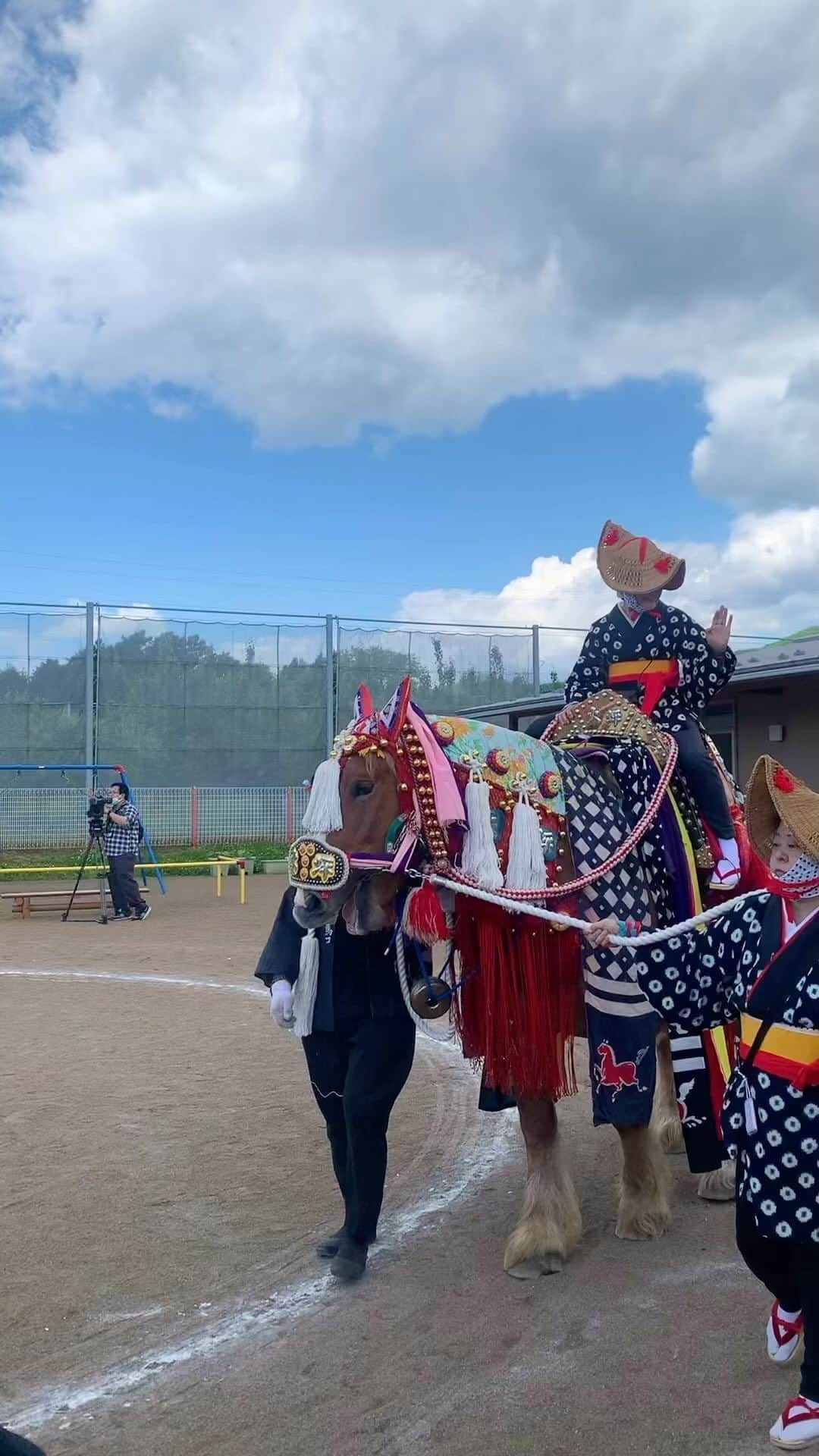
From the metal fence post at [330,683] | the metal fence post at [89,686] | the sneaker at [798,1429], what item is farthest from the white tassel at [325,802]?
the metal fence post at [330,683]

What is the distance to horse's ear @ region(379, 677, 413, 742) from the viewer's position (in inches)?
140

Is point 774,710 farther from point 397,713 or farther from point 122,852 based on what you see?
point 397,713

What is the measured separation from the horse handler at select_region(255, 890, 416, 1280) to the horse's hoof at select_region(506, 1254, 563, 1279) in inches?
19.3

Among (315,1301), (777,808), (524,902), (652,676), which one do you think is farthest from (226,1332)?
(652,676)

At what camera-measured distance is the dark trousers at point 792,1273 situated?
2.68 m

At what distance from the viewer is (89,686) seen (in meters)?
21.1

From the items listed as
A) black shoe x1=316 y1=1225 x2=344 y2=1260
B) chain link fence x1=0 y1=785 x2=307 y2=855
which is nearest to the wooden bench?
chain link fence x1=0 y1=785 x2=307 y2=855

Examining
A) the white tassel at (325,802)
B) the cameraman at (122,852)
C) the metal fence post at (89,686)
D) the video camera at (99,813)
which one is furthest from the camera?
the metal fence post at (89,686)

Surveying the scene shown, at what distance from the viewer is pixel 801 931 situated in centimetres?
269

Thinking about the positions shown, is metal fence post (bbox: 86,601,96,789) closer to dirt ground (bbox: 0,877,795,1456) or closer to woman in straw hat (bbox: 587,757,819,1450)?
dirt ground (bbox: 0,877,795,1456)

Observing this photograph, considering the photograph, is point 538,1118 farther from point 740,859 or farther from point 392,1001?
point 740,859

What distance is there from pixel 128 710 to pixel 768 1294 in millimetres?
19174

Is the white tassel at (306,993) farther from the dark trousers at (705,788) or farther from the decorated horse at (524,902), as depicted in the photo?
the dark trousers at (705,788)

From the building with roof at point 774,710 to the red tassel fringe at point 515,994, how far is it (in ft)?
28.0
